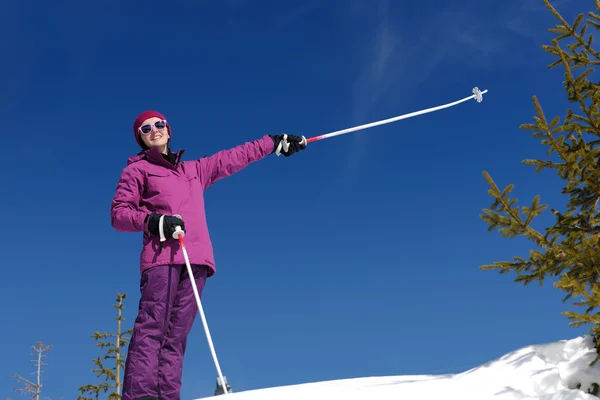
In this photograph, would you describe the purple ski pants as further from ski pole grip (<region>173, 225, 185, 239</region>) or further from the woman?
ski pole grip (<region>173, 225, 185, 239</region>)

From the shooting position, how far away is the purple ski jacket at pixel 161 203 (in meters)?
4.58

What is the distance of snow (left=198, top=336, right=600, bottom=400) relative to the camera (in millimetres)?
4211

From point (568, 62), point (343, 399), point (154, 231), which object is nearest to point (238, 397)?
point (343, 399)

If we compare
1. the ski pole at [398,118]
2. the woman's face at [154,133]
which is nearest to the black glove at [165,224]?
the woman's face at [154,133]

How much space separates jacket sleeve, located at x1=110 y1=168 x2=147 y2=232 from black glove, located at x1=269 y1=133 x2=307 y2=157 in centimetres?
143

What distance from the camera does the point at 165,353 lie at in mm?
4480

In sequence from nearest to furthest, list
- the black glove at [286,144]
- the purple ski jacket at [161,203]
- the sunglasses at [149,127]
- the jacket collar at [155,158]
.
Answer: the purple ski jacket at [161,203] < the jacket collar at [155,158] < the sunglasses at [149,127] < the black glove at [286,144]

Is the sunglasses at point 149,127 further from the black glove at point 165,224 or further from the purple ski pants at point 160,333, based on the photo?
the purple ski pants at point 160,333

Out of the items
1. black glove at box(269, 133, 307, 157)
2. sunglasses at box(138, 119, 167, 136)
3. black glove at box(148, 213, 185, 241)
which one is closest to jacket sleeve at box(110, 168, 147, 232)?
black glove at box(148, 213, 185, 241)

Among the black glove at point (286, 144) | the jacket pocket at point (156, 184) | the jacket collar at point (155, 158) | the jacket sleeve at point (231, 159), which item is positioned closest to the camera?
the jacket pocket at point (156, 184)

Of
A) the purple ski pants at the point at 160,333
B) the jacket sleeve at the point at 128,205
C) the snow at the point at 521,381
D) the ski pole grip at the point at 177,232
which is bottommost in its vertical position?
the snow at the point at 521,381

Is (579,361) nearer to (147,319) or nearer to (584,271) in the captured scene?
(584,271)

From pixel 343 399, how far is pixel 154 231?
2.11 meters

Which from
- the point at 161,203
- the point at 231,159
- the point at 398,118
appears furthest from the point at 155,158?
the point at 398,118
